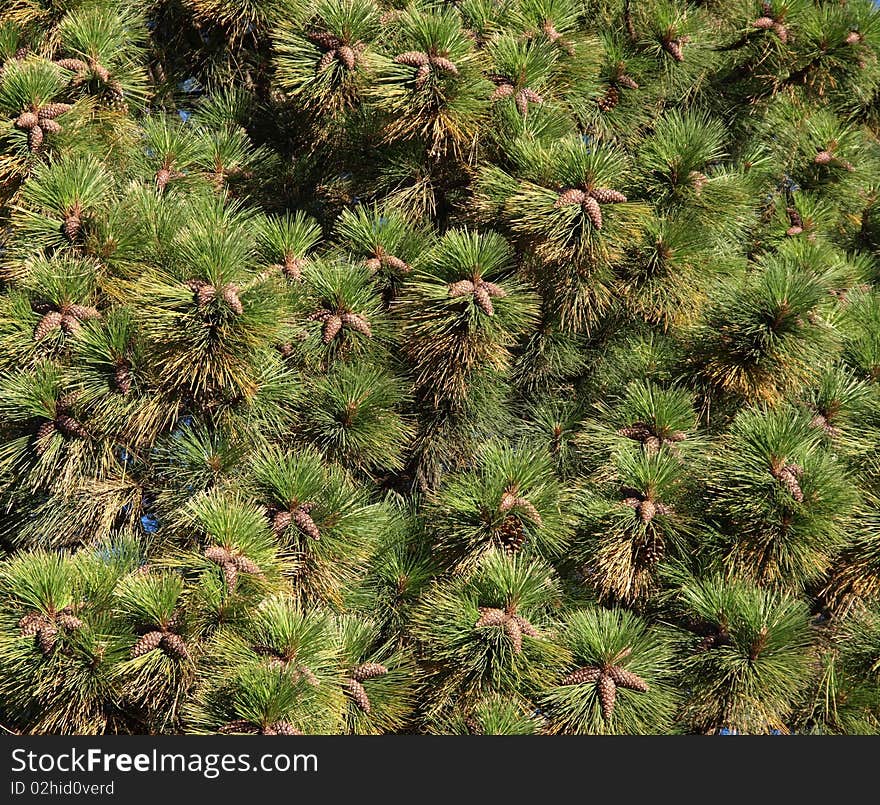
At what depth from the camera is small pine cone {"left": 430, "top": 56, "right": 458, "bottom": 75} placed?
295cm

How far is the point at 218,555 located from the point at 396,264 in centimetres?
95

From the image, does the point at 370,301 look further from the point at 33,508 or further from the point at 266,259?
the point at 33,508

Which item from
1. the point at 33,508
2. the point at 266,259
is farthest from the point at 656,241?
the point at 33,508

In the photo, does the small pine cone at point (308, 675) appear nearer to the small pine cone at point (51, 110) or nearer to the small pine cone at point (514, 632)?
the small pine cone at point (514, 632)

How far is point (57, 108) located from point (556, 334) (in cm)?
148

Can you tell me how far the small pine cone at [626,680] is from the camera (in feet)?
8.13

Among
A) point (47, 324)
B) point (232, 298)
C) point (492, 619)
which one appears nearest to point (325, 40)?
point (232, 298)

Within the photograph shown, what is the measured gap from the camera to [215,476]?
2.73m

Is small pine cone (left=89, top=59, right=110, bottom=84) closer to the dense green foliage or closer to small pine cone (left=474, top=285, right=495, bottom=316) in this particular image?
the dense green foliage

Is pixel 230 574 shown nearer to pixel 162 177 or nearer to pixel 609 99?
pixel 162 177

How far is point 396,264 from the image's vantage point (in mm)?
3000

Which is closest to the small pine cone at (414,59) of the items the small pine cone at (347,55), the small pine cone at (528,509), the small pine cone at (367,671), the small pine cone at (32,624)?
the small pine cone at (347,55)

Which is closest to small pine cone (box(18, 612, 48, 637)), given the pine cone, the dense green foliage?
the dense green foliage

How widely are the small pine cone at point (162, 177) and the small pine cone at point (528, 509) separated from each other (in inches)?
52.7
